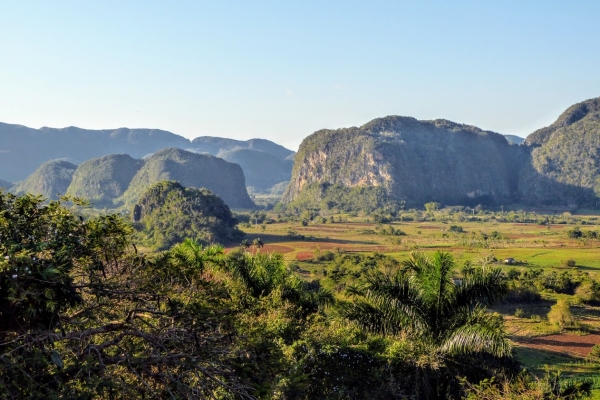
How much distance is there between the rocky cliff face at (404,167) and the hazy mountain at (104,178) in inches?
2547

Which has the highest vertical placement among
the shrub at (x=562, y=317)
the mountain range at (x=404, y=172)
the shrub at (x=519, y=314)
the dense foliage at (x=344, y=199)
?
the mountain range at (x=404, y=172)

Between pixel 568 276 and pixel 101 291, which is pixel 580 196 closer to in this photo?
pixel 568 276

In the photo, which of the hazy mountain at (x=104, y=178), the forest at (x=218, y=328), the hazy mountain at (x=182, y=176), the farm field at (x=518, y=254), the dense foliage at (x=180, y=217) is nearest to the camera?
→ the forest at (x=218, y=328)

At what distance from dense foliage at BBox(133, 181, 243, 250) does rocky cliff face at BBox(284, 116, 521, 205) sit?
9190cm

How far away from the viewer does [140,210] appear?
86438 mm

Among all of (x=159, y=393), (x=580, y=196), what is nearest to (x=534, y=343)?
(x=159, y=393)

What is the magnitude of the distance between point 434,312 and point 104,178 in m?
194

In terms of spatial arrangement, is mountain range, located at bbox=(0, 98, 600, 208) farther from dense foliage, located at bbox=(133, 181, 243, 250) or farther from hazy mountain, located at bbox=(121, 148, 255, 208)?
dense foliage, located at bbox=(133, 181, 243, 250)

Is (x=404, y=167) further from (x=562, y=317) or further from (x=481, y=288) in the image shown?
(x=481, y=288)

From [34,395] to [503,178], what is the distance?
671 ft

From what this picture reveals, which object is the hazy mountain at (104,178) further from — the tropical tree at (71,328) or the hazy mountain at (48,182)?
the tropical tree at (71,328)

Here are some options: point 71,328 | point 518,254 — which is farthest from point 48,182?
point 71,328

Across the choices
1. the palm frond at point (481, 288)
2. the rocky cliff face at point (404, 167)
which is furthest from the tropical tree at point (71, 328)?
the rocky cliff face at point (404, 167)

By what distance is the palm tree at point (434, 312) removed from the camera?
31.4ft
